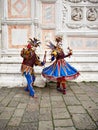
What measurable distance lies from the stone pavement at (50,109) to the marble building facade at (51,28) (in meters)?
1.19

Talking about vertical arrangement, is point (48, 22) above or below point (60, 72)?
above

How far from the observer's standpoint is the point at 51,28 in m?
7.96

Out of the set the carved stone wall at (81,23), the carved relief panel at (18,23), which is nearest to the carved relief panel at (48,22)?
the carved stone wall at (81,23)

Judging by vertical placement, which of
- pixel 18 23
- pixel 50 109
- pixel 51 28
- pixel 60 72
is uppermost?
pixel 18 23

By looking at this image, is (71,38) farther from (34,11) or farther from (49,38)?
(34,11)

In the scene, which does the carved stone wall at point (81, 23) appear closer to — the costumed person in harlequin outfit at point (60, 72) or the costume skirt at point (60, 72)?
the costumed person in harlequin outfit at point (60, 72)

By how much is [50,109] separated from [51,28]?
406 centimetres

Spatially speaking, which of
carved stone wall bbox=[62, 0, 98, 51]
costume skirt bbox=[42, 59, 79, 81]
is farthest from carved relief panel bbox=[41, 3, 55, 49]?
costume skirt bbox=[42, 59, 79, 81]

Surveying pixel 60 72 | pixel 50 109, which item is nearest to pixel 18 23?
pixel 60 72

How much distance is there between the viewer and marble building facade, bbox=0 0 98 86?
304 inches

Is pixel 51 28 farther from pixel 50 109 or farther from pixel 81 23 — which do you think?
pixel 50 109

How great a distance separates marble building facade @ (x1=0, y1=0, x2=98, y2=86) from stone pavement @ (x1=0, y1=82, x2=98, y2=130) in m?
1.19

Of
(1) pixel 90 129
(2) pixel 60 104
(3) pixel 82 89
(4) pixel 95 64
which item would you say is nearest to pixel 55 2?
(4) pixel 95 64

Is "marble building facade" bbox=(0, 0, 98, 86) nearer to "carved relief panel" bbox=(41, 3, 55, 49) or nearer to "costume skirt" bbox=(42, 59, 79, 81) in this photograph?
"carved relief panel" bbox=(41, 3, 55, 49)
